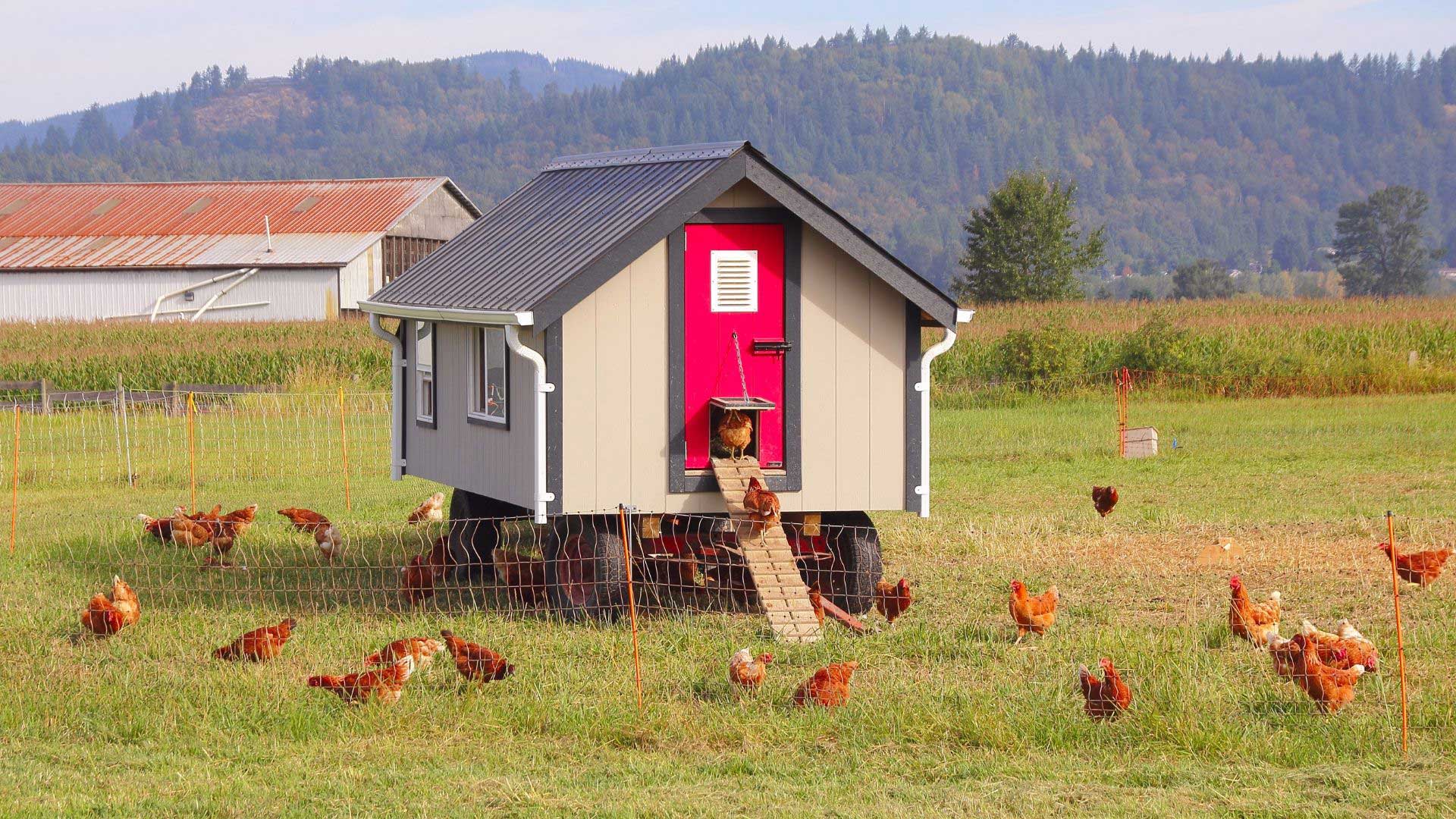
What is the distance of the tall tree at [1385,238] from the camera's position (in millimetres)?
116944

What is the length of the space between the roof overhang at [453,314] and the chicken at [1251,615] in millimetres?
5184

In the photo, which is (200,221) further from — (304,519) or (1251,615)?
(1251,615)

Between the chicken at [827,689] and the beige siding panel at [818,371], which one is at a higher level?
the beige siding panel at [818,371]

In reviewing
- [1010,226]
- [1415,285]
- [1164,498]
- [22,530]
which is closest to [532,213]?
[22,530]

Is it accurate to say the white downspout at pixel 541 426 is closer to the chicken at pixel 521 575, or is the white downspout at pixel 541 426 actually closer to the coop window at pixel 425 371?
the chicken at pixel 521 575

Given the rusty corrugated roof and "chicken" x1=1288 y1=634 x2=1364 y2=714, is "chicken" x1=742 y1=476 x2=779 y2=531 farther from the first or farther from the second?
the rusty corrugated roof

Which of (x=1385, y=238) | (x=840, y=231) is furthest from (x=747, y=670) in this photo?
(x=1385, y=238)

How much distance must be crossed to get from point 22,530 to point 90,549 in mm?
1895

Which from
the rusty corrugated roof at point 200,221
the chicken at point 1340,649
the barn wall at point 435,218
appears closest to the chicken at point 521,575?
the chicken at point 1340,649

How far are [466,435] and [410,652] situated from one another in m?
4.08

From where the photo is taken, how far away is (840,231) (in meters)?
11.5

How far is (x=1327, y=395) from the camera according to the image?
1189 inches

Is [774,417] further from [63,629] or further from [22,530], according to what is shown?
[22,530]

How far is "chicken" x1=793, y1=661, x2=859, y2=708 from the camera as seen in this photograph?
8.40m
